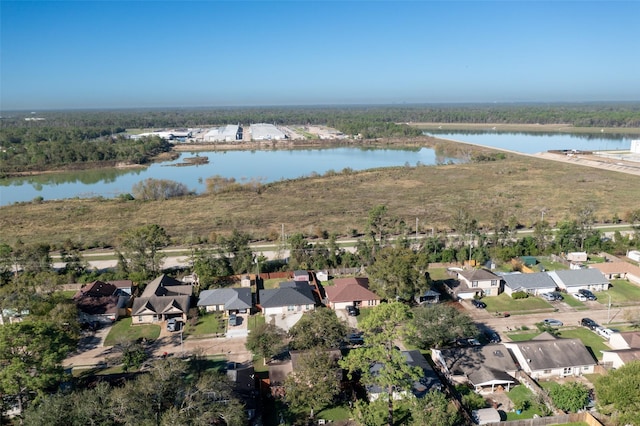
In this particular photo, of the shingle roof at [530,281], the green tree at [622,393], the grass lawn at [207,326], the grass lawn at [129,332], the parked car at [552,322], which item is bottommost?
Answer: the grass lawn at [129,332]

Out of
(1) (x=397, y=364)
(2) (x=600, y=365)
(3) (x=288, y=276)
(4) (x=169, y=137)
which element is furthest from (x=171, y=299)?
(4) (x=169, y=137)

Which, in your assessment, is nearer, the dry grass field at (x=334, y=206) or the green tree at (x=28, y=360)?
the green tree at (x=28, y=360)

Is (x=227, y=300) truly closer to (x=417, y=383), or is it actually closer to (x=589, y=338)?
(x=417, y=383)

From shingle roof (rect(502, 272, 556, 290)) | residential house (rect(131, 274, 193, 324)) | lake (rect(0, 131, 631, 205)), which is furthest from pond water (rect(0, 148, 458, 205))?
shingle roof (rect(502, 272, 556, 290))

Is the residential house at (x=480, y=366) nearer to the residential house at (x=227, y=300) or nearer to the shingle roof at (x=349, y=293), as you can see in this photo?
the shingle roof at (x=349, y=293)

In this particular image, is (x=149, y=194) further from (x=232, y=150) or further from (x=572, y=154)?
(x=572, y=154)

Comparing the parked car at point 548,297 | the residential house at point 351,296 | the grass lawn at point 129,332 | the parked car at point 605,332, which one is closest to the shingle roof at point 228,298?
the grass lawn at point 129,332
